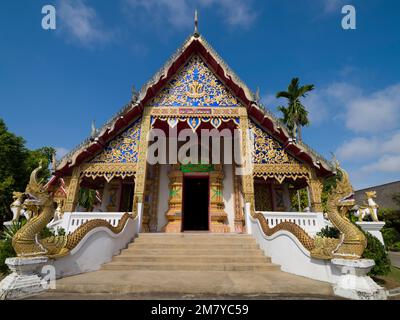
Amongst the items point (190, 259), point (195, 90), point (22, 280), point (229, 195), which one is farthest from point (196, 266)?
point (195, 90)

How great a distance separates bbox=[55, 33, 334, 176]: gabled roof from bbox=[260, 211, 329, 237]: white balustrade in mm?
1814

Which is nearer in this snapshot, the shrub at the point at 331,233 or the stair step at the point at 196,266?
the stair step at the point at 196,266

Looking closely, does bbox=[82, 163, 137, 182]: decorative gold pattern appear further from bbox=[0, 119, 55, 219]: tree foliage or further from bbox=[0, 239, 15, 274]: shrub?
bbox=[0, 119, 55, 219]: tree foliage

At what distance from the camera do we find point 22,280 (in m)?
2.85

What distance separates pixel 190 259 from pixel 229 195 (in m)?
4.34

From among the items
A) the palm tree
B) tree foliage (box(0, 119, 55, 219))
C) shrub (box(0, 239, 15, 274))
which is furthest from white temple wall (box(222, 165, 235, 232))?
tree foliage (box(0, 119, 55, 219))

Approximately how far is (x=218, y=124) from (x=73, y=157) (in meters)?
5.44

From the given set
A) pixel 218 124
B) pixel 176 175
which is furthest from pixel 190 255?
pixel 218 124

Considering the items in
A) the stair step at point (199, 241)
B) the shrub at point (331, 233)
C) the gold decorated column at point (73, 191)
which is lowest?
the stair step at point (199, 241)

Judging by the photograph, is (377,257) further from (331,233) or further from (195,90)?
(195,90)

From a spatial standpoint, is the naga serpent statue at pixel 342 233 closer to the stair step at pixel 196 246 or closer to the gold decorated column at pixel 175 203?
the stair step at pixel 196 246

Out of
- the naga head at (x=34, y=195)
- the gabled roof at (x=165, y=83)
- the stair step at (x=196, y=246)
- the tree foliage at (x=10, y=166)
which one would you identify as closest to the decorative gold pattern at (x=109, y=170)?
the gabled roof at (x=165, y=83)

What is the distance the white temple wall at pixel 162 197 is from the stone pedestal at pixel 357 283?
21.7 feet

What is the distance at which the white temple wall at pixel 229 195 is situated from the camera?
8412mm
